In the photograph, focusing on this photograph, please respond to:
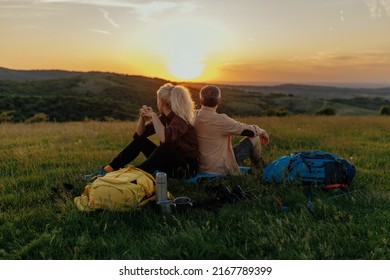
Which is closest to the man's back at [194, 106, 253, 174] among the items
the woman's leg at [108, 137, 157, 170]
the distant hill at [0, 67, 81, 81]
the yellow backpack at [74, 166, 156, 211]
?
the woman's leg at [108, 137, 157, 170]

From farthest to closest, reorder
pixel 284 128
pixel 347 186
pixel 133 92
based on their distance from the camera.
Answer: pixel 133 92 → pixel 284 128 → pixel 347 186

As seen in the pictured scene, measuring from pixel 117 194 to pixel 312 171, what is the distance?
9.68 ft

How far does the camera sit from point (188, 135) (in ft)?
20.4

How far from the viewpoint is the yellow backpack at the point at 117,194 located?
468 centimetres

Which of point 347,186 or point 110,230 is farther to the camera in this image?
point 347,186

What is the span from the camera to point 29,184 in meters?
6.26

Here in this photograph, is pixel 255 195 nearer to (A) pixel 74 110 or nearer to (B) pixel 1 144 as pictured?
(B) pixel 1 144

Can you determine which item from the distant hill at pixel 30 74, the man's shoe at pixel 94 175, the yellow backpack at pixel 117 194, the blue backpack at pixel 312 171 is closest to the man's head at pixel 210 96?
the blue backpack at pixel 312 171

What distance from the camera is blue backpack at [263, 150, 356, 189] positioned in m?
5.71

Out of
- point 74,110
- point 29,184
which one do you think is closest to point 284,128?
point 29,184

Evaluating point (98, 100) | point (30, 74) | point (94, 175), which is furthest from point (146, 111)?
point (30, 74)

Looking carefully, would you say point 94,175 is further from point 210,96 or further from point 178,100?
point 210,96
